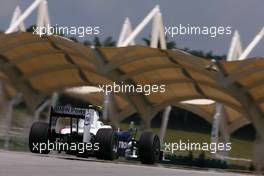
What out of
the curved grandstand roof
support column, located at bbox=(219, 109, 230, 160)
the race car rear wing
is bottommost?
the race car rear wing

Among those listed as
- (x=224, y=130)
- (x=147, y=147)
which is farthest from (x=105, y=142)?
(x=224, y=130)

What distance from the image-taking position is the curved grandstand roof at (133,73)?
41.5 m

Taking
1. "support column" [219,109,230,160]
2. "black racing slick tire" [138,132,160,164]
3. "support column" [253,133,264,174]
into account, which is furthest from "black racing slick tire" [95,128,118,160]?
"support column" [219,109,230,160]

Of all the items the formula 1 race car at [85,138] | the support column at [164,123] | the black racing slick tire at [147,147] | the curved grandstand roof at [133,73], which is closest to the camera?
the formula 1 race car at [85,138]

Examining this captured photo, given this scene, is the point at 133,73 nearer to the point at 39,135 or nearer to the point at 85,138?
the point at 39,135

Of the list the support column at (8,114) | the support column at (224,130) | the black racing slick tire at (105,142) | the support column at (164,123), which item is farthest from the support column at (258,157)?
the black racing slick tire at (105,142)

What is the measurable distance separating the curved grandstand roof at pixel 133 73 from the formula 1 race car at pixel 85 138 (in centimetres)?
1401

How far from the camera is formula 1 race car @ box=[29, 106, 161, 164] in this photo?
23953mm

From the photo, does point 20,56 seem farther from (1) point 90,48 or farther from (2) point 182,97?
(2) point 182,97

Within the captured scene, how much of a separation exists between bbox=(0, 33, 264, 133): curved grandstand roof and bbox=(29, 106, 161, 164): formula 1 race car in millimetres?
14009

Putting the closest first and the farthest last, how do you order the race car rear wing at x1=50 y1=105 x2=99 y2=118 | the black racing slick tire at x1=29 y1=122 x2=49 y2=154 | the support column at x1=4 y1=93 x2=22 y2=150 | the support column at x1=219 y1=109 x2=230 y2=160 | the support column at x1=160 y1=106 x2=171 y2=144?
the race car rear wing at x1=50 y1=105 x2=99 y2=118 → the black racing slick tire at x1=29 y1=122 x2=49 y2=154 → the support column at x1=4 y1=93 x2=22 y2=150 → the support column at x1=160 y1=106 x2=171 y2=144 → the support column at x1=219 y1=109 x2=230 y2=160

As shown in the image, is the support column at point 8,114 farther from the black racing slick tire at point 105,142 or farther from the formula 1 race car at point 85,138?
the black racing slick tire at point 105,142

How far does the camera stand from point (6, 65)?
50.4m

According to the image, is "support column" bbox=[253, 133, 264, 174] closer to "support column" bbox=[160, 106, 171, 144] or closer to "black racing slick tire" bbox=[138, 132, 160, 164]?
"support column" bbox=[160, 106, 171, 144]
